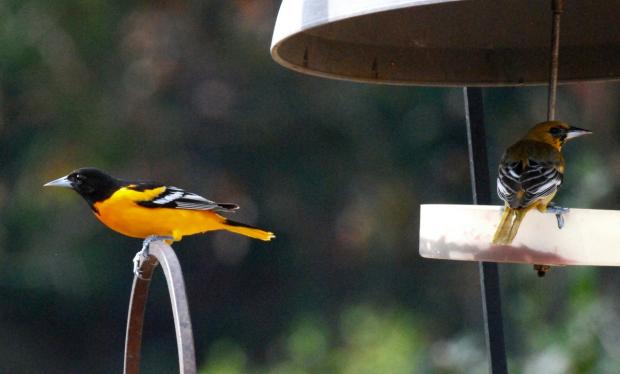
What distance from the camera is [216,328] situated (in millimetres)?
7996

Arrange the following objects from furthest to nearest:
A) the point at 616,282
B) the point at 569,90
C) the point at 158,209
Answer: the point at 569,90 < the point at 616,282 < the point at 158,209

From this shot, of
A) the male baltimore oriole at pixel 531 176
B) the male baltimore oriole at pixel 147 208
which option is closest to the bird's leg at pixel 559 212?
the male baltimore oriole at pixel 531 176

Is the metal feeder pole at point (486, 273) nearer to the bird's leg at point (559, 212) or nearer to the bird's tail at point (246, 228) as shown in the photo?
the bird's leg at point (559, 212)

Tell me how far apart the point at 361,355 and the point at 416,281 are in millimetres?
1739

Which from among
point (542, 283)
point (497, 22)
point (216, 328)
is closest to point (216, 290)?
point (216, 328)

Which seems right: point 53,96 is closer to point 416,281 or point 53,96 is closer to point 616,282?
point 416,281

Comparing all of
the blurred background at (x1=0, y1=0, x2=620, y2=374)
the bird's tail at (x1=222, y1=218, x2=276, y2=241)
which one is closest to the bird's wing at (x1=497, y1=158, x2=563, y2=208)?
the bird's tail at (x1=222, y1=218, x2=276, y2=241)

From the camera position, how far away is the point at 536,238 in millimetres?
2223

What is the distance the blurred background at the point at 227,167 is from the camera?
7.04m

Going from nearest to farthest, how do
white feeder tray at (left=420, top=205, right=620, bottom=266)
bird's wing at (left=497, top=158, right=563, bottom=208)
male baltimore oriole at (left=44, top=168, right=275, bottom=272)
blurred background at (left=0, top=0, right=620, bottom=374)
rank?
white feeder tray at (left=420, top=205, right=620, bottom=266) → bird's wing at (left=497, top=158, right=563, bottom=208) → male baltimore oriole at (left=44, top=168, right=275, bottom=272) → blurred background at (left=0, top=0, right=620, bottom=374)

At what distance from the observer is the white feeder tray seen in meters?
2.19

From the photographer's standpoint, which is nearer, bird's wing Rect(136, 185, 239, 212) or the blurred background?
bird's wing Rect(136, 185, 239, 212)

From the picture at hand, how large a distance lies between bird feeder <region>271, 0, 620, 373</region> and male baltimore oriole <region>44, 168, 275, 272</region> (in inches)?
49.8

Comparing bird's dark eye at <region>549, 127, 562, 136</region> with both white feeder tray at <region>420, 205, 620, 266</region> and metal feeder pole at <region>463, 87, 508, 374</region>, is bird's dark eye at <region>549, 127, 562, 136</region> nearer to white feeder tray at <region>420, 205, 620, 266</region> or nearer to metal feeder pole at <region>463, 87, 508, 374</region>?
metal feeder pole at <region>463, 87, 508, 374</region>
